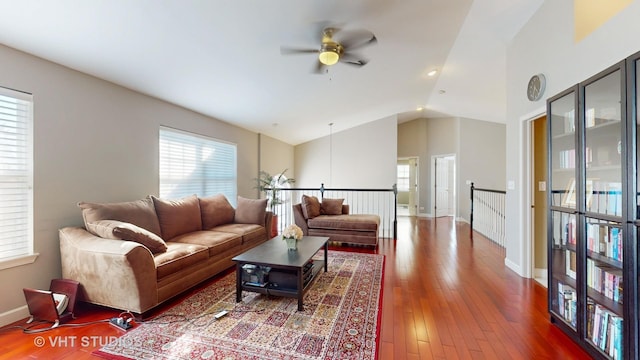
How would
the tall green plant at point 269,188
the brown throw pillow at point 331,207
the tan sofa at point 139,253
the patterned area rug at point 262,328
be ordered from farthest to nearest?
the tall green plant at point 269,188 < the brown throw pillow at point 331,207 < the tan sofa at point 139,253 < the patterned area rug at point 262,328

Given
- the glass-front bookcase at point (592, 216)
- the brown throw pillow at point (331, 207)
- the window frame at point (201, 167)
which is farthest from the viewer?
the brown throw pillow at point (331, 207)

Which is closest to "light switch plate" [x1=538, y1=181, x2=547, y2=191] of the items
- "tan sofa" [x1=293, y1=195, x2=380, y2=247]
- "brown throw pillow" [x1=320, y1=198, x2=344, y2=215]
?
"tan sofa" [x1=293, y1=195, x2=380, y2=247]

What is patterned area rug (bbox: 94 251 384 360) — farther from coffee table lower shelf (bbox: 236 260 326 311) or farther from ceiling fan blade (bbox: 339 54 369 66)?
ceiling fan blade (bbox: 339 54 369 66)

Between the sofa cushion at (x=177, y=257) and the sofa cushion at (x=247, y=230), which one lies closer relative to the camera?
the sofa cushion at (x=177, y=257)

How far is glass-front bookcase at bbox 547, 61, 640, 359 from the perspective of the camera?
1.59m

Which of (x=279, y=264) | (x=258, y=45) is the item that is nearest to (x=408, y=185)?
(x=258, y=45)

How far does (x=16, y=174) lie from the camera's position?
89.4 inches

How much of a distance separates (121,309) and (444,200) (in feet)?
29.4

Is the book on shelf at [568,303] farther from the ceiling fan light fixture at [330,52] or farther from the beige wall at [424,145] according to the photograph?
the beige wall at [424,145]

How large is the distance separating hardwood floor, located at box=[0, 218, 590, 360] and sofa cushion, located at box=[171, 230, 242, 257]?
0.66 m

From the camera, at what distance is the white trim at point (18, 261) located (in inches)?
85.4

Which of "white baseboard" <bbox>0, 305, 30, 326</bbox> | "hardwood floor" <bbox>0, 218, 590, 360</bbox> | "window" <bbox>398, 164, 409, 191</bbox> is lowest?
"hardwood floor" <bbox>0, 218, 590, 360</bbox>

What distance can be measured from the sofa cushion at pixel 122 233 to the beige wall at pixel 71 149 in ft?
1.47

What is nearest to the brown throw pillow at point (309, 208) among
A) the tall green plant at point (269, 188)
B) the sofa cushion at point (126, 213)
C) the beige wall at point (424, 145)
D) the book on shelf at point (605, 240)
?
the tall green plant at point (269, 188)
